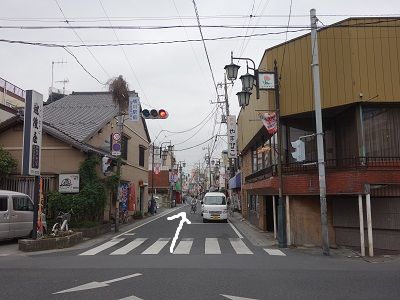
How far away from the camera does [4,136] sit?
22547 millimetres

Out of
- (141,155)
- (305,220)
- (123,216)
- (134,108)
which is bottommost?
(123,216)

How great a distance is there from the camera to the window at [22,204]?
17062mm

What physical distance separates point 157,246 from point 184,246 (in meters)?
1.04

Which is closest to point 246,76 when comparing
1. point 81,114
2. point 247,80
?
point 247,80

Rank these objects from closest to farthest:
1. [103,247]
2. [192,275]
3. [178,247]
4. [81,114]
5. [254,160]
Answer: [192,275] → [178,247] → [103,247] → [81,114] → [254,160]

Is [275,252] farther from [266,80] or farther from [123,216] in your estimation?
[123,216]

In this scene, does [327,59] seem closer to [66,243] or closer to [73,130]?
[66,243]

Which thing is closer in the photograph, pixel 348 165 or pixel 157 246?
pixel 348 165

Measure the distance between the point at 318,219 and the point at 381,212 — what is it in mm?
2524

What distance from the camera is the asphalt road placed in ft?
26.9

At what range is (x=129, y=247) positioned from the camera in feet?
53.8

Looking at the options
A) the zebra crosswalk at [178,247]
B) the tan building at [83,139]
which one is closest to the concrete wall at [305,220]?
the zebra crosswalk at [178,247]

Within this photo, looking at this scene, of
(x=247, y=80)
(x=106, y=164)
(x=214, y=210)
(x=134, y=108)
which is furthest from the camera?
(x=214, y=210)

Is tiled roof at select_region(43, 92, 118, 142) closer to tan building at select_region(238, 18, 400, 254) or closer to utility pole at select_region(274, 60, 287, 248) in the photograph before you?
utility pole at select_region(274, 60, 287, 248)
